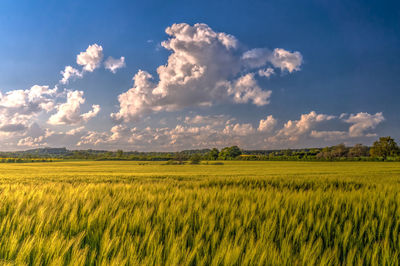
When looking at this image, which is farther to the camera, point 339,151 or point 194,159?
point 339,151

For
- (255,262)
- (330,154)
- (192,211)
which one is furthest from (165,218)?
(330,154)

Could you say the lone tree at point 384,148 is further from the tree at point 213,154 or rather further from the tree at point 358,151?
the tree at point 213,154

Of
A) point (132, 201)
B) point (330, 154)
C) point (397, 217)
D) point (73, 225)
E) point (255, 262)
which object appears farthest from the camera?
point (330, 154)

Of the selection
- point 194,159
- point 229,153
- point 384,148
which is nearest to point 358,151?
point 384,148

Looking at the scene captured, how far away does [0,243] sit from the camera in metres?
2.23

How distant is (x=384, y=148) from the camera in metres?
89.5

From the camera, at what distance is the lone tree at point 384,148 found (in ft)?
287

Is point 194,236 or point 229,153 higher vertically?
point 194,236

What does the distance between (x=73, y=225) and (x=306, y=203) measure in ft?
11.2

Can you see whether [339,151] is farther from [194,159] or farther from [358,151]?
[194,159]

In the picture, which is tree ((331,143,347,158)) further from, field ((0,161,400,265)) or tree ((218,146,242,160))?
field ((0,161,400,265))

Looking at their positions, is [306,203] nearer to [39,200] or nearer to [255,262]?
[255,262]

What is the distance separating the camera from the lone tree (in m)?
87.4

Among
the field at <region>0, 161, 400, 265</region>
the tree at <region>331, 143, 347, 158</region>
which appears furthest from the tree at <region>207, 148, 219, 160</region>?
the field at <region>0, 161, 400, 265</region>
